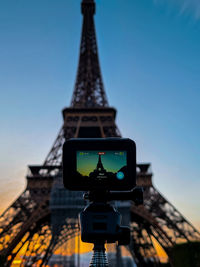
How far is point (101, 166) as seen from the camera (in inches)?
71.2

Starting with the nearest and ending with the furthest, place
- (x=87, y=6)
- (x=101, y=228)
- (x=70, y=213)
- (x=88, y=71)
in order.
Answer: (x=101, y=228)
(x=70, y=213)
(x=88, y=71)
(x=87, y=6)

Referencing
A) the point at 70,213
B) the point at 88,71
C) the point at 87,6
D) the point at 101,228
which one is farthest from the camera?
the point at 87,6

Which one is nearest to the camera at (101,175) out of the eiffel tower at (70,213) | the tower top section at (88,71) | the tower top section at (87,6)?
the eiffel tower at (70,213)

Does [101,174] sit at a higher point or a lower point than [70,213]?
lower

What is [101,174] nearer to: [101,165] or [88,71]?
[101,165]

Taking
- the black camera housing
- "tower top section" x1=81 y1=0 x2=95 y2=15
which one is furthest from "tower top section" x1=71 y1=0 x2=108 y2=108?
the black camera housing

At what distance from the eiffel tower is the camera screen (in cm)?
1719

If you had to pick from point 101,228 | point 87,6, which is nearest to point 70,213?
point 101,228

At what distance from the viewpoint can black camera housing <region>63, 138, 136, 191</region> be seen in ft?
5.93

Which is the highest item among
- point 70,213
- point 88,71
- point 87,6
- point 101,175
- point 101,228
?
point 87,6

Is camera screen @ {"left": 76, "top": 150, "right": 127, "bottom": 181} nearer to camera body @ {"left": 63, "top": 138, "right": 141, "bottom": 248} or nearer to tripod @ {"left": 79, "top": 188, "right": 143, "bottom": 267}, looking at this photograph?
camera body @ {"left": 63, "top": 138, "right": 141, "bottom": 248}

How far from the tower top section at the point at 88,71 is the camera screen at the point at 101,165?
2649 centimetres

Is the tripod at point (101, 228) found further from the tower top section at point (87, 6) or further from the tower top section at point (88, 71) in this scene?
the tower top section at point (87, 6)

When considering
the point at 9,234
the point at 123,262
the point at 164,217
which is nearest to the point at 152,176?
the point at 164,217
